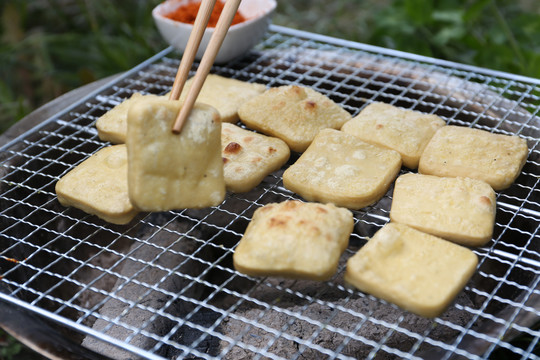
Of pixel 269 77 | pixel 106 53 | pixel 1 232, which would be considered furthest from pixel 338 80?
pixel 106 53

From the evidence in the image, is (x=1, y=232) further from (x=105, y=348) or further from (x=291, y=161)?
(x=291, y=161)

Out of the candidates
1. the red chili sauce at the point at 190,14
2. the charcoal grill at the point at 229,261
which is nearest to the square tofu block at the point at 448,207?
the charcoal grill at the point at 229,261

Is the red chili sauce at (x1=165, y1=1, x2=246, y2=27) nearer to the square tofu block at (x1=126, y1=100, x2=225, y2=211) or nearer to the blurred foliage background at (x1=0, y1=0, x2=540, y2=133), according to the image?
the blurred foliage background at (x1=0, y1=0, x2=540, y2=133)

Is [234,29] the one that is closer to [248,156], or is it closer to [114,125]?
[114,125]

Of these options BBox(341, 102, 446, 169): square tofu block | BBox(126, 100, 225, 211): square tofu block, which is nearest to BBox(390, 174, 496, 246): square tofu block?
BBox(341, 102, 446, 169): square tofu block

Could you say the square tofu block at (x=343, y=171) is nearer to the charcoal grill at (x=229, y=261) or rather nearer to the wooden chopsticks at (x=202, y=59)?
the charcoal grill at (x=229, y=261)

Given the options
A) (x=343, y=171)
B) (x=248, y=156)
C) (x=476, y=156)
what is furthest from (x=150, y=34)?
(x=476, y=156)
